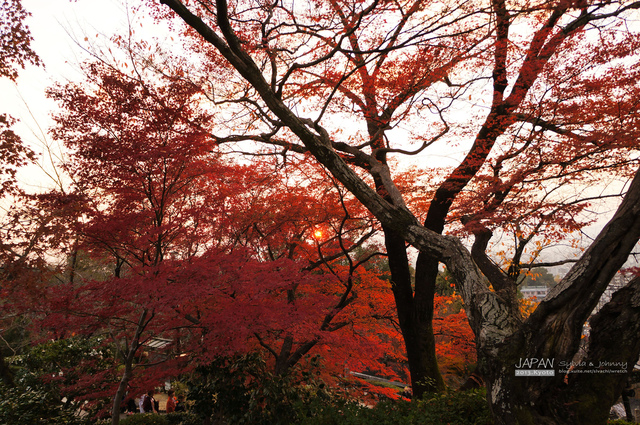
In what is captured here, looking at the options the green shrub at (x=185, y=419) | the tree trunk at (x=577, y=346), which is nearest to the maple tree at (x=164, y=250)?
the green shrub at (x=185, y=419)

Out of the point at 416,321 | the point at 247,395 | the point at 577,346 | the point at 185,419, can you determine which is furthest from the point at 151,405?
the point at 577,346

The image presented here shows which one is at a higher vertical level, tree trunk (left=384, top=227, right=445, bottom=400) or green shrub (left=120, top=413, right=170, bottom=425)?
tree trunk (left=384, top=227, right=445, bottom=400)

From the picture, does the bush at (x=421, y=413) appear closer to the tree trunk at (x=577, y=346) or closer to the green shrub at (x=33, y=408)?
the tree trunk at (x=577, y=346)

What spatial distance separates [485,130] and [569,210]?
204cm

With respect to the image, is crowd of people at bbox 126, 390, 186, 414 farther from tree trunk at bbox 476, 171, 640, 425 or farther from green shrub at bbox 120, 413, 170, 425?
tree trunk at bbox 476, 171, 640, 425

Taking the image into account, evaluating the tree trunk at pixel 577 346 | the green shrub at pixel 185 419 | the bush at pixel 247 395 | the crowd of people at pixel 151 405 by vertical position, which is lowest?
the crowd of people at pixel 151 405

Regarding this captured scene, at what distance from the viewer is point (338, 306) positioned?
275 inches

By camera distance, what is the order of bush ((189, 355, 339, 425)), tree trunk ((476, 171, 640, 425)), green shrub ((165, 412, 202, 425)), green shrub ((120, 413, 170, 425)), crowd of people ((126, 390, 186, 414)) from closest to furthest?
tree trunk ((476, 171, 640, 425))
bush ((189, 355, 339, 425))
green shrub ((165, 412, 202, 425))
green shrub ((120, 413, 170, 425))
crowd of people ((126, 390, 186, 414))

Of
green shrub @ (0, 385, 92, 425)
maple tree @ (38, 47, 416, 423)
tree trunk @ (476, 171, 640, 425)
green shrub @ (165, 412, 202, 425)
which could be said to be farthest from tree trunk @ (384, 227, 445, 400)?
green shrub @ (0, 385, 92, 425)

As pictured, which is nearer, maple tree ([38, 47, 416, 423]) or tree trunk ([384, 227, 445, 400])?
maple tree ([38, 47, 416, 423])

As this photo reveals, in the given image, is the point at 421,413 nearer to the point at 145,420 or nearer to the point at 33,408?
the point at 33,408

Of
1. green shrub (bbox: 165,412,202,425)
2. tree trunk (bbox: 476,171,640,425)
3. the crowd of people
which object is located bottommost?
the crowd of people

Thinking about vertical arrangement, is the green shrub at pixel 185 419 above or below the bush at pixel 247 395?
below

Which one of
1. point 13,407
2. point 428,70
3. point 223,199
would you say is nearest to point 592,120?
point 428,70
